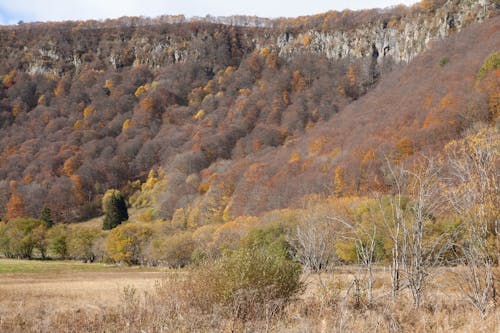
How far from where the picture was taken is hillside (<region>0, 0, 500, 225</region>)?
75625 millimetres

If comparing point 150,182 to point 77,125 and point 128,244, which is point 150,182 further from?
point 128,244

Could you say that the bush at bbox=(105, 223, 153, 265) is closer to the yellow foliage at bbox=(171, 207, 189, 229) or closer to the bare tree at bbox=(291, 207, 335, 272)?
the yellow foliage at bbox=(171, 207, 189, 229)

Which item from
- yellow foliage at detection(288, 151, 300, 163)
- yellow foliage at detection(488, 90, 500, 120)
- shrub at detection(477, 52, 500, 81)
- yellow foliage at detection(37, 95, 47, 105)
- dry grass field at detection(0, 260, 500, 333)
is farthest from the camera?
yellow foliage at detection(37, 95, 47, 105)

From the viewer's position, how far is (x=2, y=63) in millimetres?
193375

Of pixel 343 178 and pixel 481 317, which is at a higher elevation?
pixel 481 317

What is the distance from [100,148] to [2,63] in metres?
89.8

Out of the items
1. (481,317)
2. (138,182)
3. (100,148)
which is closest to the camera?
(481,317)

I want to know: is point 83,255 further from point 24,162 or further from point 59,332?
point 24,162

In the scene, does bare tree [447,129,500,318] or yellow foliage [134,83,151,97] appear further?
yellow foliage [134,83,151,97]

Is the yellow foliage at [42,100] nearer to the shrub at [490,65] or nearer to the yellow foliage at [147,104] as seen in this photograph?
the yellow foliage at [147,104]

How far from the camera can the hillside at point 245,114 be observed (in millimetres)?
75625

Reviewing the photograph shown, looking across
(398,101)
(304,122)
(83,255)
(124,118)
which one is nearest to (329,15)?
(304,122)

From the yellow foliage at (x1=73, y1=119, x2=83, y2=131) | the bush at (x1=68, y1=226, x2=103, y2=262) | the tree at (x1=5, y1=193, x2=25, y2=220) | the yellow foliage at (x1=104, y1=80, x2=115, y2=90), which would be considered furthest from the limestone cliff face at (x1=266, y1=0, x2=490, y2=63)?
the tree at (x1=5, y1=193, x2=25, y2=220)

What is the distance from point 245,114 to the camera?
470 feet
